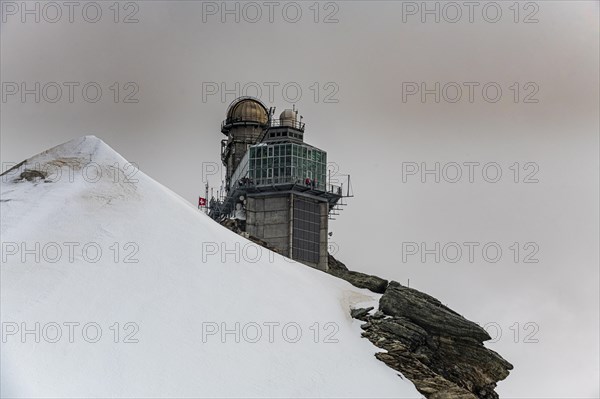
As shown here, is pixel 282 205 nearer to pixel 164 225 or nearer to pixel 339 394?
pixel 164 225

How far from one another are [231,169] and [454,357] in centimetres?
5283

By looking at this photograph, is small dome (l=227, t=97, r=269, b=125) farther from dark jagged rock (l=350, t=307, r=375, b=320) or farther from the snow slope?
dark jagged rock (l=350, t=307, r=375, b=320)

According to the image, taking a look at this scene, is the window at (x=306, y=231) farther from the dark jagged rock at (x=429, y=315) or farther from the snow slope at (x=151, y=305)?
the dark jagged rock at (x=429, y=315)

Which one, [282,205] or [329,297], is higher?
[282,205]

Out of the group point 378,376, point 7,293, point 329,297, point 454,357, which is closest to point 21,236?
point 7,293

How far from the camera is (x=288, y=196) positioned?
74.2 m

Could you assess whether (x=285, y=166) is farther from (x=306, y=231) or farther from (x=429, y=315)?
(x=429, y=315)

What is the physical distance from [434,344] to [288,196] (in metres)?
31.7

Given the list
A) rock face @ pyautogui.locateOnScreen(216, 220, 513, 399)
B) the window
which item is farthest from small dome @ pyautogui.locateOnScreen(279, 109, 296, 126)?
rock face @ pyautogui.locateOnScreen(216, 220, 513, 399)

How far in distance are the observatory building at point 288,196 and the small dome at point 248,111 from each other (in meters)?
14.0

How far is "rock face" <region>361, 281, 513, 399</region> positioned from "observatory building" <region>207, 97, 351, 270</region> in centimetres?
2617

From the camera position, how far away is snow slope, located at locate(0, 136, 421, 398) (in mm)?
35750

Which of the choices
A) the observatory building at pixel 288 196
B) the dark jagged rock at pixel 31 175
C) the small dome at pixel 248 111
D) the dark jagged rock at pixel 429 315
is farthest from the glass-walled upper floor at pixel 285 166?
the dark jagged rock at pixel 429 315

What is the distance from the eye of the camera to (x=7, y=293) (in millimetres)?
40438
